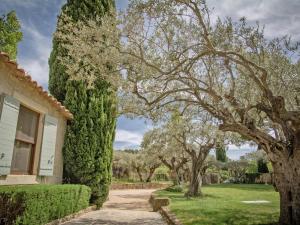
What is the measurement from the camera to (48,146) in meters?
9.38

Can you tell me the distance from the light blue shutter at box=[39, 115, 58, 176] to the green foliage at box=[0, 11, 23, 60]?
7654mm

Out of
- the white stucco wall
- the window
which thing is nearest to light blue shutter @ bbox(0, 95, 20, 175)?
the white stucco wall

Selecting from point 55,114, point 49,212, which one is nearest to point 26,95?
point 55,114

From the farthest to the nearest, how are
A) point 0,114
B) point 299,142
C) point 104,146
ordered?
point 104,146
point 299,142
point 0,114

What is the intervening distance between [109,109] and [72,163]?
294 cm

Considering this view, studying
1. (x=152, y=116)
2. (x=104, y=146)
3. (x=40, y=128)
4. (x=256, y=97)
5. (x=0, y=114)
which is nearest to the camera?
(x=0, y=114)

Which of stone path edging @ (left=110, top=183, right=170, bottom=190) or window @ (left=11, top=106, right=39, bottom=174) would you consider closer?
window @ (left=11, top=106, right=39, bottom=174)

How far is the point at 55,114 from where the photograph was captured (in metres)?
10.3

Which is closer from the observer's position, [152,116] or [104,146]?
[152,116]

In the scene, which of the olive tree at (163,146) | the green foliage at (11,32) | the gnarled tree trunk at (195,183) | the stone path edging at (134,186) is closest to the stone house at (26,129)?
the green foliage at (11,32)

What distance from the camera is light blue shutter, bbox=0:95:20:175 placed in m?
6.69

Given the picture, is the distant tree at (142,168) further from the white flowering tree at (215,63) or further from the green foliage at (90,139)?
the white flowering tree at (215,63)

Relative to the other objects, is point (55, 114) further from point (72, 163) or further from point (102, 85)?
point (102, 85)

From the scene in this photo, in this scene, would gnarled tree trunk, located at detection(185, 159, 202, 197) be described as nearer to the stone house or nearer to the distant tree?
the stone house
